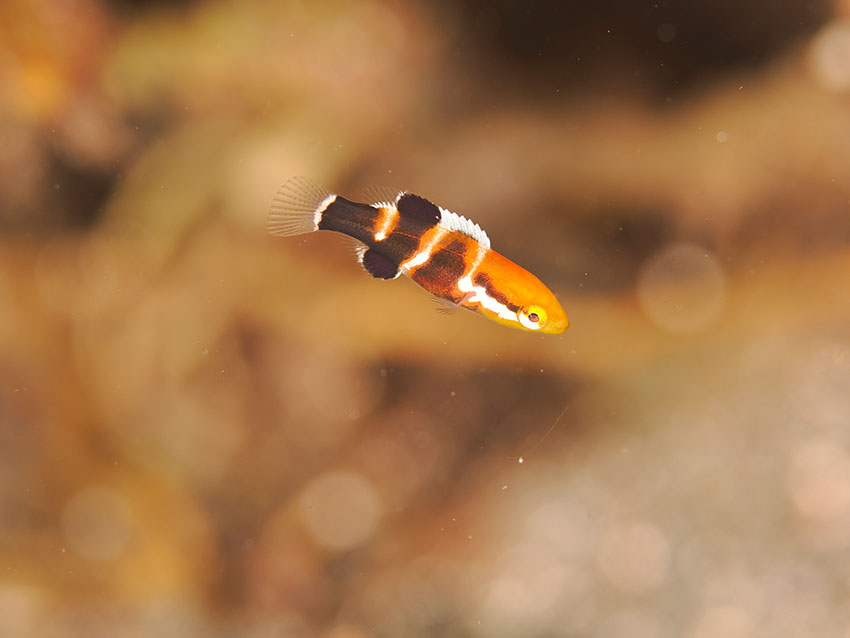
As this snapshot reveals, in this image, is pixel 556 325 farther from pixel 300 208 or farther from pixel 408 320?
pixel 300 208

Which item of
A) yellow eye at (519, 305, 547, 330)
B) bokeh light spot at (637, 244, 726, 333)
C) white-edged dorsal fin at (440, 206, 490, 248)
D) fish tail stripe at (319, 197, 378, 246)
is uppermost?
bokeh light spot at (637, 244, 726, 333)

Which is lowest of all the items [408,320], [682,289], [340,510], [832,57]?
[340,510]

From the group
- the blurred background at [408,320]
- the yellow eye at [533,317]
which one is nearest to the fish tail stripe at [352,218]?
the blurred background at [408,320]

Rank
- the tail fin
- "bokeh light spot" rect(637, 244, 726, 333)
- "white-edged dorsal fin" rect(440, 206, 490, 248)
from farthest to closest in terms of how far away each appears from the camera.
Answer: "bokeh light spot" rect(637, 244, 726, 333) → the tail fin → "white-edged dorsal fin" rect(440, 206, 490, 248)

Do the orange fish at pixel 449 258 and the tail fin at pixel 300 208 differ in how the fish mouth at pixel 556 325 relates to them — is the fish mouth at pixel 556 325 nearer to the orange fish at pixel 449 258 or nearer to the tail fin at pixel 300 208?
the orange fish at pixel 449 258

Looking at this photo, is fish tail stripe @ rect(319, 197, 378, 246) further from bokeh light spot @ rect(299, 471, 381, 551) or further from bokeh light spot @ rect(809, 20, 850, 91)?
bokeh light spot @ rect(809, 20, 850, 91)

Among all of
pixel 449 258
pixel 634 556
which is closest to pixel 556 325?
pixel 449 258

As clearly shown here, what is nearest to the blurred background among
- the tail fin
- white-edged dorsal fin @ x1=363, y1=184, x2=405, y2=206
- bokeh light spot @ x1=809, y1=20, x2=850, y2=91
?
bokeh light spot @ x1=809, y1=20, x2=850, y2=91
